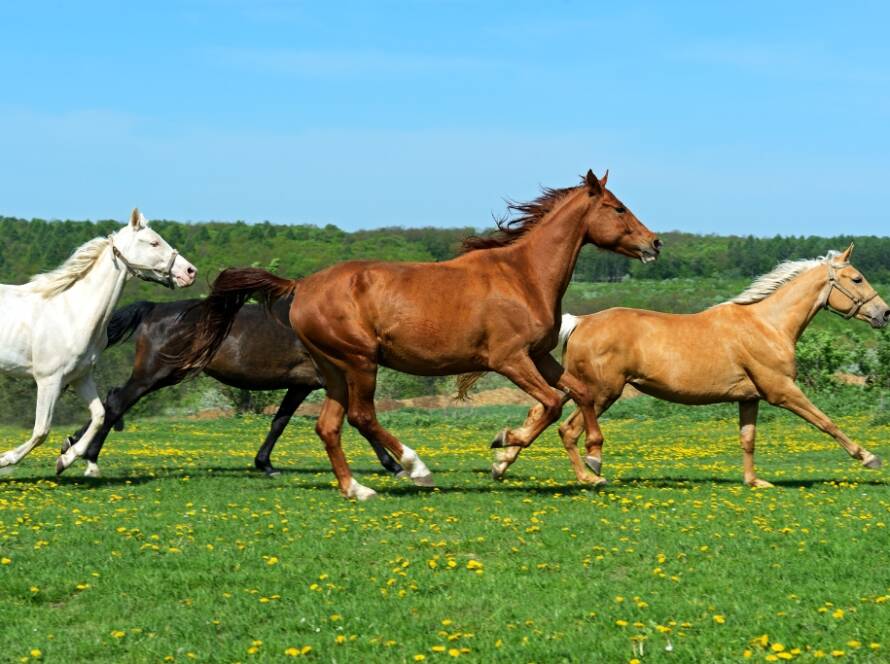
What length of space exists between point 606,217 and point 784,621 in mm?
6445

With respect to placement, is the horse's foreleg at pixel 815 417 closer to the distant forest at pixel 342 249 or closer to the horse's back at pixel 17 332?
the horse's back at pixel 17 332

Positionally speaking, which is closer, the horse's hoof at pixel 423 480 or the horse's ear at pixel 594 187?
the horse's hoof at pixel 423 480

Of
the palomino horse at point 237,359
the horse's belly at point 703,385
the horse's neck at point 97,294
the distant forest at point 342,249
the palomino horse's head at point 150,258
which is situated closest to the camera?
the horse's neck at point 97,294

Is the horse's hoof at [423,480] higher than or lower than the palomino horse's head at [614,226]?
lower

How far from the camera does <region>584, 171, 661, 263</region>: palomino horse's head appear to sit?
12867 mm

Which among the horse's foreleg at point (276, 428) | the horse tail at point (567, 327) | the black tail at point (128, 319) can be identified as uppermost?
the horse tail at point (567, 327)

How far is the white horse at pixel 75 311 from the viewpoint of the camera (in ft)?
43.1

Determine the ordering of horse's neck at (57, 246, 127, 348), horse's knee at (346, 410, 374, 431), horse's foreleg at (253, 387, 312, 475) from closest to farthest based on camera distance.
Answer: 1. horse's knee at (346, 410, 374, 431)
2. horse's neck at (57, 246, 127, 348)
3. horse's foreleg at (253, 387, 312, 475)

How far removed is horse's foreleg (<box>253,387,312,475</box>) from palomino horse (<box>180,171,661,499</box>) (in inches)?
137

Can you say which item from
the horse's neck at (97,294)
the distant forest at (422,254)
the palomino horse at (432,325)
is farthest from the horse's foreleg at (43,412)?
the distant forest at (422,254)

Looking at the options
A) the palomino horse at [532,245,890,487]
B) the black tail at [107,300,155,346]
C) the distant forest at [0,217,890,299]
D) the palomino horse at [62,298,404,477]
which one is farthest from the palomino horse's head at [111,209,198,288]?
the distant forest at [0,217,890,299]

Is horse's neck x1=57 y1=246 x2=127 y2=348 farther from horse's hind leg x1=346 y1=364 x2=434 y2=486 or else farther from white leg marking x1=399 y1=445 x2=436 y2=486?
white leg marking x1=399 y1=445 x2=436 y2=486

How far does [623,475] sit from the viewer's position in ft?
52.6

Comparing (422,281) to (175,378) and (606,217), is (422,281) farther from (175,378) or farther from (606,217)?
(175,378)
